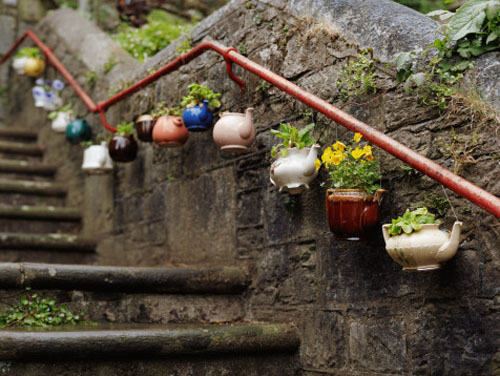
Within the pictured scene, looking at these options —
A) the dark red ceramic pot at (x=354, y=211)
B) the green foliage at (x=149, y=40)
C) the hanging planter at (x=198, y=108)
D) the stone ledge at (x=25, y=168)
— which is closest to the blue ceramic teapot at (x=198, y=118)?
the hanging planter at (x=198, y=108)

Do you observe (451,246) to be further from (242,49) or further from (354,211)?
(242,49)

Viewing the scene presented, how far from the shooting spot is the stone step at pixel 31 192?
4.32 m

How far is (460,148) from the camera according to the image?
70.2 inches

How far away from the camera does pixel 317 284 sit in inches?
90.4

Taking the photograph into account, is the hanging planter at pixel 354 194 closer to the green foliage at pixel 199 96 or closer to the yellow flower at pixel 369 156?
the yellow flower at pixel 369 156

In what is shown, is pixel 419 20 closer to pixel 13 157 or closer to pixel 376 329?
pixel 376 329

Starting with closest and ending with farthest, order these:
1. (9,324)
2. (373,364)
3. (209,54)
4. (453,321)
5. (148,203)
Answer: (453,321) → (373,364) → (9,324) → (209,54) → (148,203)

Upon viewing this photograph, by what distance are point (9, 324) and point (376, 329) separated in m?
1.35

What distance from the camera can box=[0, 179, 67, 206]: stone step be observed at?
4.32 m

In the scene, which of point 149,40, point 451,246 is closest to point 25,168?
point 149,40

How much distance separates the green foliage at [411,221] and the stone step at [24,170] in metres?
3.65

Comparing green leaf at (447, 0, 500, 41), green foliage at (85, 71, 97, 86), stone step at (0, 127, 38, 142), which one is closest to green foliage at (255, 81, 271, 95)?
green leaf at (447, 0, 500, 41)

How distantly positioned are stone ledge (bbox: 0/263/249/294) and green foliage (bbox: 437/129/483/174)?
1189 mm

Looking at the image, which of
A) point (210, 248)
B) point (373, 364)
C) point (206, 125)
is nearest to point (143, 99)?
point (206, 125)
